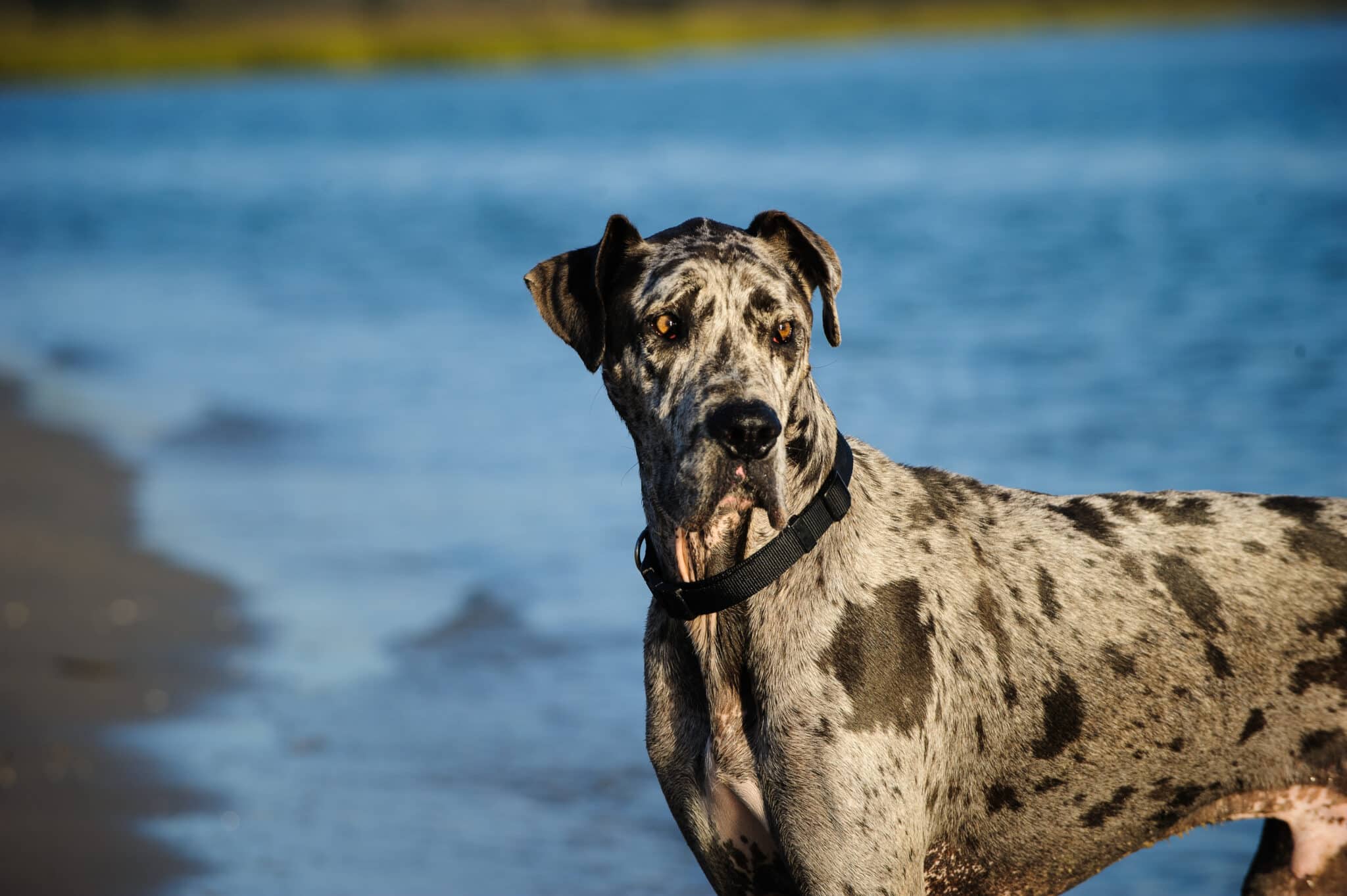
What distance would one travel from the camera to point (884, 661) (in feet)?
14.7

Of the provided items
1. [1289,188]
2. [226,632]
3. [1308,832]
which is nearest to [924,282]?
[1289,188]

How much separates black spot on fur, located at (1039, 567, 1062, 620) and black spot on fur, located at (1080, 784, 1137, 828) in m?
0.55

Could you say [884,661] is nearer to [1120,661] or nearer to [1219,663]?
[1120,661]

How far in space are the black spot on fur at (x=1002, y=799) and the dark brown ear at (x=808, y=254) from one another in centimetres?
141

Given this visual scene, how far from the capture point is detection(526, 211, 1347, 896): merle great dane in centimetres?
445

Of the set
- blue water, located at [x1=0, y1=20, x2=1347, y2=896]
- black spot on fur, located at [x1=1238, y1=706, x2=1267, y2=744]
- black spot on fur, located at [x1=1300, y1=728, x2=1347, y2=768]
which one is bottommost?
black spot on fur, located at [x1=1300, y1=728, x2=1347, y2=768]

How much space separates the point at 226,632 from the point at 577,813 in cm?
315

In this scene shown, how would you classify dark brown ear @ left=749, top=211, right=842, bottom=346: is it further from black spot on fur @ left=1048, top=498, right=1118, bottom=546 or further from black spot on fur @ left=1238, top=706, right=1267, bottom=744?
black spot on fur @ left=1238, top=706, right=1267, bottom=744

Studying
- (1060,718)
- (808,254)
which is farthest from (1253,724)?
(808,254)

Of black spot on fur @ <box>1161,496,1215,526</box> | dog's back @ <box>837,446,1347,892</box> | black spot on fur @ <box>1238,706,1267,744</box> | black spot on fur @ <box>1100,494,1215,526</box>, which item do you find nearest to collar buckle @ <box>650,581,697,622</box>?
dog's back @ <box>837,446,1347,892</box>

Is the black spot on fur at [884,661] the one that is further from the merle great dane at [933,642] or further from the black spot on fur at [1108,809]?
the black spot on fur at [1108,809]

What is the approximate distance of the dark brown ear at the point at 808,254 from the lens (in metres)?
4.94

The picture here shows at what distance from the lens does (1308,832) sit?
15.4ft

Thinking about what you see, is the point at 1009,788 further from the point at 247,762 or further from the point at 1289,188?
the point at 1289,188
